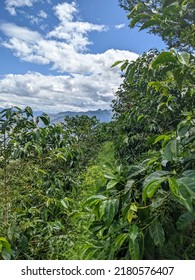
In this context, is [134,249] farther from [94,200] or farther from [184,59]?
[184,59]

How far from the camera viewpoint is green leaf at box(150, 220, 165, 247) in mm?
1592

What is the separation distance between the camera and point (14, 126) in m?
2.55

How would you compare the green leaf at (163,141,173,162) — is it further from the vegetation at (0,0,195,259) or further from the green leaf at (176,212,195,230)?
the green leaf at (176,212,195,230)

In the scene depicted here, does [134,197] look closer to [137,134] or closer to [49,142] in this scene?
[49,142]

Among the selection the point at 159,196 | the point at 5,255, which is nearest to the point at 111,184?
the point at 159,196

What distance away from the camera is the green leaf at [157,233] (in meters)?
1.59

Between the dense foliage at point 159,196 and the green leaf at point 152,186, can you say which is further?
the dense foliage at point 159,196

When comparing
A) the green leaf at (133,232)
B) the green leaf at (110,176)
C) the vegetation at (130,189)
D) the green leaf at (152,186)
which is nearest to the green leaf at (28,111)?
the vegetation at (130,189)

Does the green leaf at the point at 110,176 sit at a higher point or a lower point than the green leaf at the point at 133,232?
higher

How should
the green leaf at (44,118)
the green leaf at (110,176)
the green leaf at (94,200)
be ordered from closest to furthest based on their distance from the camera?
1. the green leaf at (94,200)
2. the green leaf at (110,176)
3. the green leaf at (44,118)

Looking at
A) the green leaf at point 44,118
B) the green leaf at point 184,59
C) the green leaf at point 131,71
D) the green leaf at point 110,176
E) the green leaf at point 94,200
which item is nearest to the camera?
the green leaf at point 184,59

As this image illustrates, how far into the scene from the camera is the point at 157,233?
63.6 inches

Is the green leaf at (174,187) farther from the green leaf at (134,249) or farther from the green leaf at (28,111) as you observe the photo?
the green leaf at (28,111)

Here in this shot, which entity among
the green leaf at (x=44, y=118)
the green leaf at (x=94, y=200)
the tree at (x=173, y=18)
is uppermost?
the tree at (x=173, y=18)
